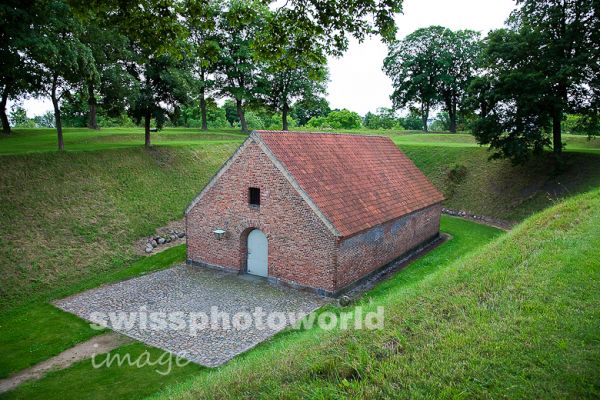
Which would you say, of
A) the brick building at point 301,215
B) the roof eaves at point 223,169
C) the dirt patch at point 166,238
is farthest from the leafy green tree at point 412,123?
the roof eaves at point 223,169

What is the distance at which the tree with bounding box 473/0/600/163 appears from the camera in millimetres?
23500

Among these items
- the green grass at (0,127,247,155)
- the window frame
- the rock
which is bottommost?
the rock

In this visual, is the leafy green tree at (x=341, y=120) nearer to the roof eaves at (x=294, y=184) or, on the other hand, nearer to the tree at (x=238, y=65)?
the tree at (x=238, y=65)

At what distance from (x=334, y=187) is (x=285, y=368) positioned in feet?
34.6

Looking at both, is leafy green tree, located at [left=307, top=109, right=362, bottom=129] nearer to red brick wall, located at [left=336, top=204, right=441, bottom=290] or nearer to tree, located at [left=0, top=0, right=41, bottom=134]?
red brick wall, located at [left=336, top=204, right=441, bottom=290]

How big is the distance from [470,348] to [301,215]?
9.44 m

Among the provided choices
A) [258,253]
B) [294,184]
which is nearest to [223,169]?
[294,184]

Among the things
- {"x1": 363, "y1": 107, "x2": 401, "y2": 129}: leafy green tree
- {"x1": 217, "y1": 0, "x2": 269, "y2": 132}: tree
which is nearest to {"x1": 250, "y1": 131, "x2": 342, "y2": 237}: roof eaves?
{"x1": 217, "y1": 0, "x2": 269, "y2": 132}: tree

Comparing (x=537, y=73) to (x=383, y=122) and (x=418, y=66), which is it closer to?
(x=418, y=66)

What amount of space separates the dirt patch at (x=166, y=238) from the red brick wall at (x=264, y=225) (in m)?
2.82

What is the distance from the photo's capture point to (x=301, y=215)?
15055mm

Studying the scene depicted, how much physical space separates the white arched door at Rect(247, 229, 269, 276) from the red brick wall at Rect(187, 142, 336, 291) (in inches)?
12.5

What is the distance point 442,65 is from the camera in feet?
161

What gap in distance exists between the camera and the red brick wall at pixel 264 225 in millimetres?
14805
